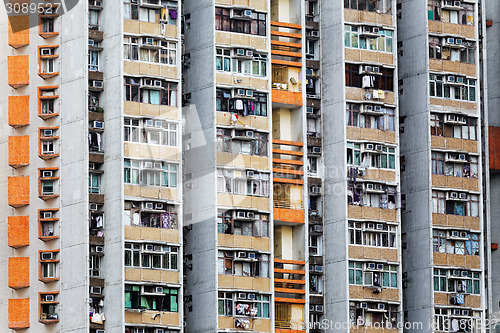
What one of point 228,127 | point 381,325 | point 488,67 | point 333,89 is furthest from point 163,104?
point 488,67

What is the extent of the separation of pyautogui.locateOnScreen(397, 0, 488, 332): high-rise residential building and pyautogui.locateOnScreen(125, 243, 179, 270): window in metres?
16.4

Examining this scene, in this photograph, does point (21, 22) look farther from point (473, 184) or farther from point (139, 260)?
point (473, 184)

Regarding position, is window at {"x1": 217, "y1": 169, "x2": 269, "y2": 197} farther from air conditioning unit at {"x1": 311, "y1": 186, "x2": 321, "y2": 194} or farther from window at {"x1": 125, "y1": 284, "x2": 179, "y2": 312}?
window at {"x1": 125, "y1": 284, "x2": 179, "y2": 312}

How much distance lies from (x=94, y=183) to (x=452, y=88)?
2407 cm

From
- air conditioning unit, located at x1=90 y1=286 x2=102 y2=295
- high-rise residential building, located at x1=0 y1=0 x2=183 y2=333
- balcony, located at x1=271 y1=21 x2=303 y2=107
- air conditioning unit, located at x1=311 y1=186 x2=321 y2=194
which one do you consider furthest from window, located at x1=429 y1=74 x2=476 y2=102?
air conditioning unit, located at x1=90 y1=286 x2=102 y2=295

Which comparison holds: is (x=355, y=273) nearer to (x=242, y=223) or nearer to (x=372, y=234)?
(x=372, y=234)

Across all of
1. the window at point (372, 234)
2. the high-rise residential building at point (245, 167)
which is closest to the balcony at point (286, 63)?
the high-rise residential building at point (245, 167)

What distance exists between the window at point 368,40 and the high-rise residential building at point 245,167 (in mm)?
104

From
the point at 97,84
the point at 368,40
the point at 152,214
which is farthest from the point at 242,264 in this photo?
the point at 368,40

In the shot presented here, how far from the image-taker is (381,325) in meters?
111

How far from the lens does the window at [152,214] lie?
105 meters

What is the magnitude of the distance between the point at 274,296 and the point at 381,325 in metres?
6.96

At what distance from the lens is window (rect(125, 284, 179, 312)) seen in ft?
340

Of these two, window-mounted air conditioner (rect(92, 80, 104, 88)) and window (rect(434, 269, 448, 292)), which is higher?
window-mounted air conditioner (rect(92, 80, 104, 88))
